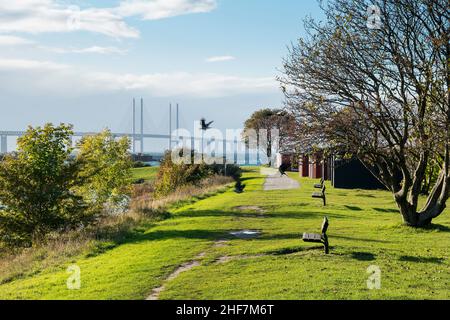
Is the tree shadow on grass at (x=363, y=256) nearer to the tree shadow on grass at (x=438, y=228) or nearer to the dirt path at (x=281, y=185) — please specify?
the tree shadow on grass at (x=438, y=228)

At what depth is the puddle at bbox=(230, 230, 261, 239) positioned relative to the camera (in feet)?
56.3

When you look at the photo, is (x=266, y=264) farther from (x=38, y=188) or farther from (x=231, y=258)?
(x=38, y=188)

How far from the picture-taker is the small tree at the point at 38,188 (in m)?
19.9

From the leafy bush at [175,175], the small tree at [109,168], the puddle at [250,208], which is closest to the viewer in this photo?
the puddle at [250,208]

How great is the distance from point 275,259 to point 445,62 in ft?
25.6

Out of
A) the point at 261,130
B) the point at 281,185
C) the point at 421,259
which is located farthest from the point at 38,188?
the point at 261,130

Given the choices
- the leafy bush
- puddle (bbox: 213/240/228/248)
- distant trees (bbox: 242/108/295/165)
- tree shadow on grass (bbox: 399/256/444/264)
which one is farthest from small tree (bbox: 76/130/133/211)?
distant trees (bbox: 242/108/295/165)

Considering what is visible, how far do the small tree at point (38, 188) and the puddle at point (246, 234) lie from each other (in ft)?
21.8

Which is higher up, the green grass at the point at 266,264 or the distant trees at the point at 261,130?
the distant trees at the point at 261,130

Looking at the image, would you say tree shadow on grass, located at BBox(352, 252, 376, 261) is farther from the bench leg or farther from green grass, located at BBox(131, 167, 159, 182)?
green grass, located at BBox(131, 167, 159, 182)

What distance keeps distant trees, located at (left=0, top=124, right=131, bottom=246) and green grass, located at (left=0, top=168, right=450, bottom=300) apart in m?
3.20

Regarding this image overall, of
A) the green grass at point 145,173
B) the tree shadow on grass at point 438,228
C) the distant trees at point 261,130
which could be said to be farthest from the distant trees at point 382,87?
the distant trees at point 261,130

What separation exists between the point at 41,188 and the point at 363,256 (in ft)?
40.9

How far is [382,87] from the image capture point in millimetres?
17406
